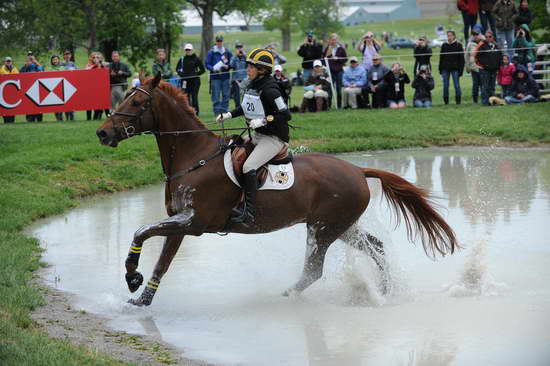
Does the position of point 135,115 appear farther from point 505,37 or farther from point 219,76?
point 505,37

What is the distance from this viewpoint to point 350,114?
22.7 metres

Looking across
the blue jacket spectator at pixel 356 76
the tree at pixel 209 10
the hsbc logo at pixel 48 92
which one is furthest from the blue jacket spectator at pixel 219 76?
the tree at pixel 209 10

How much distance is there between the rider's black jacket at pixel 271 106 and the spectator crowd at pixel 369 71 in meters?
13.4

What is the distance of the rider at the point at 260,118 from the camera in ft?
28.6

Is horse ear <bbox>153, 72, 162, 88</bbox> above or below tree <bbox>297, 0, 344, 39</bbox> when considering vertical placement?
below

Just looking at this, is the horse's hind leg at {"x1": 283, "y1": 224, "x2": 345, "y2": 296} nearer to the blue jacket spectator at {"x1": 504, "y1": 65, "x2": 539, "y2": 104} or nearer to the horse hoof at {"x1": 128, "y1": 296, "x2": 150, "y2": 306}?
the horse hoof at {"x1": 128, "y1": 296, "x2": 150, "y2": 306}

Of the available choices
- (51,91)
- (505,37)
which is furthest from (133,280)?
(505,37)

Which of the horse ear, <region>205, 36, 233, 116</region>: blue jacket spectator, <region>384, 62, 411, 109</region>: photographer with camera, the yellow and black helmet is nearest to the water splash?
the yellow and black helmet

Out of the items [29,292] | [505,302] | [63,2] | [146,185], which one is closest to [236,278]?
[29,292]

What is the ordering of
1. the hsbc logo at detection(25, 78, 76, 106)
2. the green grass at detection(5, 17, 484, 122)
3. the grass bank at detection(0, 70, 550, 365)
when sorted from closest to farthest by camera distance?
the grass bank at detection(0, 70, 550, 365) < the hsbc logo at detection(25, 78, 76, 106) < the green grass at detection(5, 17, 484, 122)

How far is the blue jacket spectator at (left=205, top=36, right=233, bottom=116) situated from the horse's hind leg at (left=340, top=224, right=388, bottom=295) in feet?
44.4

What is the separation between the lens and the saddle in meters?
8.95

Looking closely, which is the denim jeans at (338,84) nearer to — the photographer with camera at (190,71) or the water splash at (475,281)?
the photographer with camera at (190,71)

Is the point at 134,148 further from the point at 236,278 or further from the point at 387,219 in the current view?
the point at 236,278
